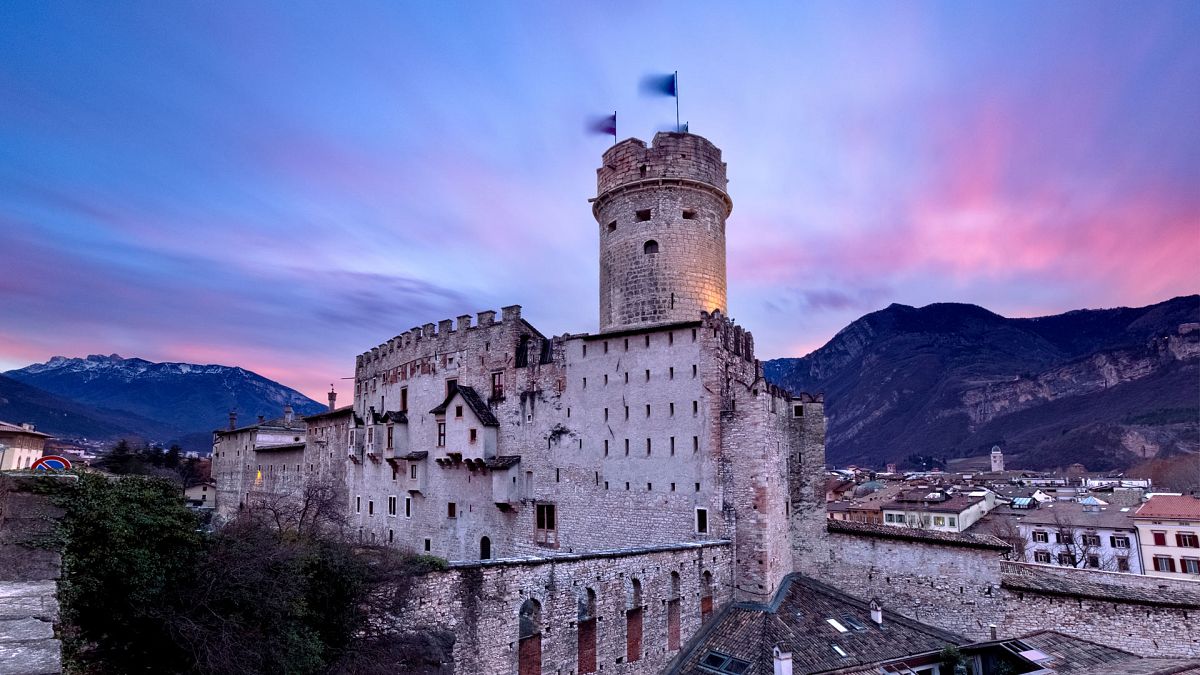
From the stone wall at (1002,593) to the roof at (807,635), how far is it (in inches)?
38.6

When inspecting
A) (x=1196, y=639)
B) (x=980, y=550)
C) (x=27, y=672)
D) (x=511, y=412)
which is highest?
(x=511, y=412)

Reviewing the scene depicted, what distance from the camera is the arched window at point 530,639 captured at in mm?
18031

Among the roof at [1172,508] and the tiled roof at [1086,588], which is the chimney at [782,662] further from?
the roof at [1172,508]

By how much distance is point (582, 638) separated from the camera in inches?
785

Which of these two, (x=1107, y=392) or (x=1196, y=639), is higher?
(x=1107, y=392)

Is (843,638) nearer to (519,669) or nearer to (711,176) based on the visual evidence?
(519,669)

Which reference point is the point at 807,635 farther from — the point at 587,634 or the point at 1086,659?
the point at 1086,659

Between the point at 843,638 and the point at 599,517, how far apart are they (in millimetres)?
10644

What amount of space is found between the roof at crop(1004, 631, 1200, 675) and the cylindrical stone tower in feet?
60.3

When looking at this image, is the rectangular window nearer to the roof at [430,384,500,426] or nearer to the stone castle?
the stone castle

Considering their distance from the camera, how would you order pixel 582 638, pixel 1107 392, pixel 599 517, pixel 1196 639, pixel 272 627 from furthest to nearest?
pixel 1107 392, pixel 599 517, pixel 1196 639, pixel 582 638, pixel 272 627

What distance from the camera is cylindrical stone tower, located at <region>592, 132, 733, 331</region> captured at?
32.7 meters

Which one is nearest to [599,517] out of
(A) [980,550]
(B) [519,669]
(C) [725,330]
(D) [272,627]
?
(C) [725,330]

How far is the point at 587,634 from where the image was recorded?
65.9 ft
